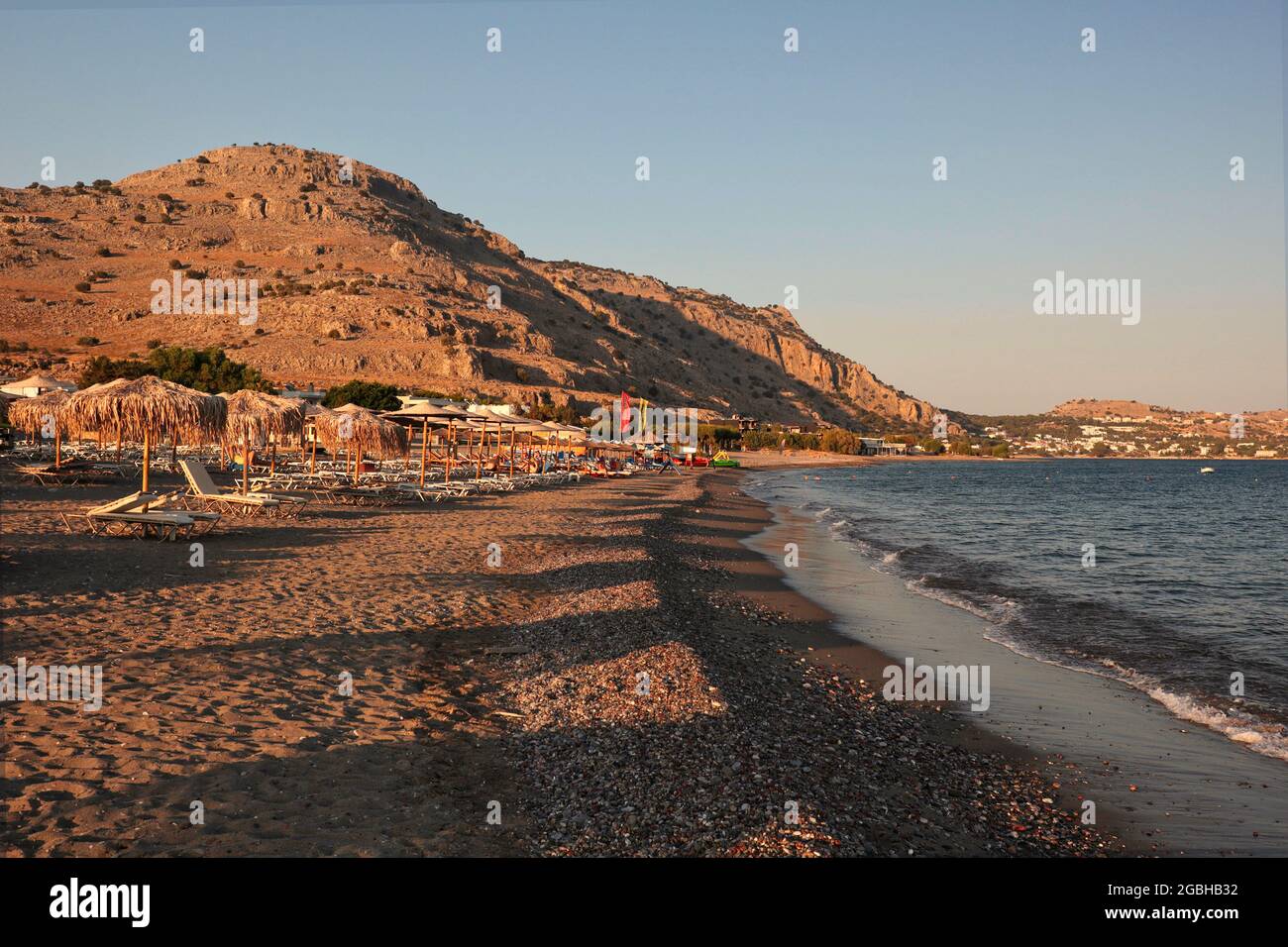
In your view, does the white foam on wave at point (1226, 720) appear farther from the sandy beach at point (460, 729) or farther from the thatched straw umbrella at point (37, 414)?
the thatched straw umbrella at point (37, 414)

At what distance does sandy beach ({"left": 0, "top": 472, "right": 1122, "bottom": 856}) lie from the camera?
4.62 m

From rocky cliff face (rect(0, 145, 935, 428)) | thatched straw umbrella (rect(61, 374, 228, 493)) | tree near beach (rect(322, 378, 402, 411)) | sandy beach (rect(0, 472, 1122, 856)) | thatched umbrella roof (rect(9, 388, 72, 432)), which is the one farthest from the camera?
rocky cliff face (rect(0, 145, 935, 428))

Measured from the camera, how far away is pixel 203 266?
3164 inches

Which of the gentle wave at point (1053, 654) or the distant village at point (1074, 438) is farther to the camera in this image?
the distant village at point (1074, 438)

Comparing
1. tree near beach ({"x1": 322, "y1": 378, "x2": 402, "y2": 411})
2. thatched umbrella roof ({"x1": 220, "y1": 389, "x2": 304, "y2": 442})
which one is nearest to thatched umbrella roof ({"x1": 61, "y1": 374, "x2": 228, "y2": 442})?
thatched umbrella roof ({"x1": 220, "y1": 389, "x2": 304, "y2": 442})

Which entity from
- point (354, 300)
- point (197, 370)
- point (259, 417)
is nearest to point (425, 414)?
point (259, 417)

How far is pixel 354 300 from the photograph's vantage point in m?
72.1

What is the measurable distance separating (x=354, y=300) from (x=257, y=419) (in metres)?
57.2

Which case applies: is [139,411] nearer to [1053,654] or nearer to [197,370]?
[1053,654]

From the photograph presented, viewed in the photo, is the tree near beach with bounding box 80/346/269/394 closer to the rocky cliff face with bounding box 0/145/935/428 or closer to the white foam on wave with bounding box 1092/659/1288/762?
the rocky cliff face with bounding box 0/145/935/428

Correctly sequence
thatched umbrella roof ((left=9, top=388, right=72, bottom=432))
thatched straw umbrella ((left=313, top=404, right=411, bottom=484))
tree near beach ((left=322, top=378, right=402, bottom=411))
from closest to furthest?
thatched umbrella roof ((left=9, top=388, right=72, bottom=432))
thatched straw umbrella ((left=313, top=404, right=411, bottom=484))
tree near beach ((left=322, top=378, right=402, bottom=411))

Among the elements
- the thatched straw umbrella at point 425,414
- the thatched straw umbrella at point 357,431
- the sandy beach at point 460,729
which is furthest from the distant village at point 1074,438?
the sandy beach at point 460,729

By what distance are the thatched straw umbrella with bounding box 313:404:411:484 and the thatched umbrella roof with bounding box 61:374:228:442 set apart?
5.84m

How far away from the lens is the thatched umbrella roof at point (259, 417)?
19.0 m
